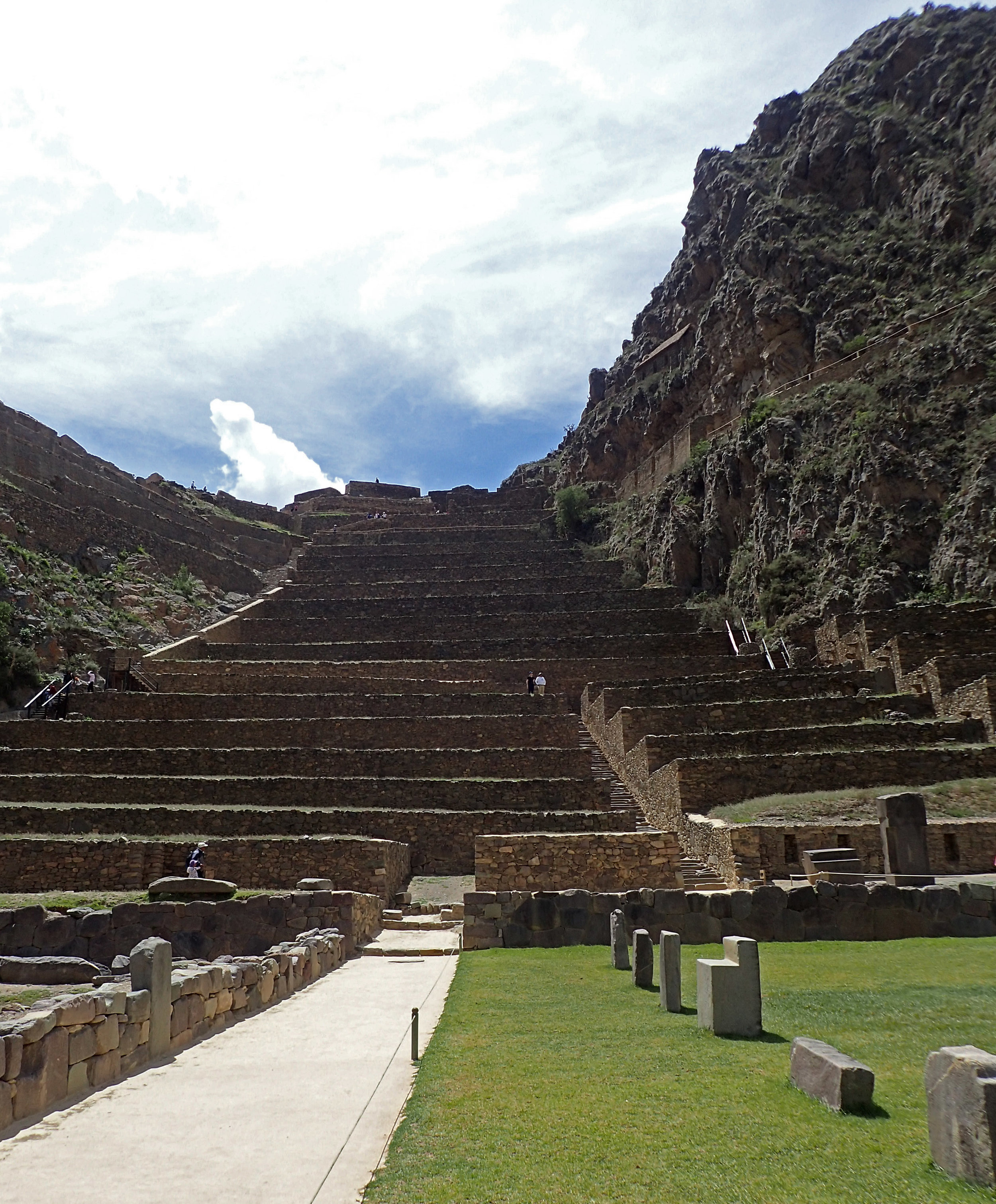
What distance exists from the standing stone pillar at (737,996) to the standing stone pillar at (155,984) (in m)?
5.12

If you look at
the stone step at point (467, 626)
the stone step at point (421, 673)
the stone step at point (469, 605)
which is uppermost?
the stone step at point (469, 605)

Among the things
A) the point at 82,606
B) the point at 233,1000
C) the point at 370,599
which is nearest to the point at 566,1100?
the point at 233,1000

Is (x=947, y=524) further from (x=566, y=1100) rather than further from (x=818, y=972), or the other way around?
(x=566, y=1100)

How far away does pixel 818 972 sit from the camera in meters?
10.9

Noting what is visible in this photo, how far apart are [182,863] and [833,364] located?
4107cm

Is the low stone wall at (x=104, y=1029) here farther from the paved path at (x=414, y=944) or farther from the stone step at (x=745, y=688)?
the stone step at (x=745, y=688)

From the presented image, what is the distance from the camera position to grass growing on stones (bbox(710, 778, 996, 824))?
19516mm

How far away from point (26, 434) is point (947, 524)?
Result: 4732 cm

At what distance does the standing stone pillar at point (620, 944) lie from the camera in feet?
41.5

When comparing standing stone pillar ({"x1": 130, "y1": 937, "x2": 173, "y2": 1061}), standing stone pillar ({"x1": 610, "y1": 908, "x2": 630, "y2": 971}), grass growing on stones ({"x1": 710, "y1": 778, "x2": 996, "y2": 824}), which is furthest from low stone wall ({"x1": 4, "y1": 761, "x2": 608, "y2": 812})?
standing stone pillar ({"x1": 130, "y1": 937, "x2": 173, "y2": 1061})

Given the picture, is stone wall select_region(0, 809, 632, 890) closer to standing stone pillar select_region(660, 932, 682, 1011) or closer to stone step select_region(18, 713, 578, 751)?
stone step select_region(18, 713, 578, 751)

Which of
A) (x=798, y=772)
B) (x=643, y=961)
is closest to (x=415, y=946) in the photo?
(x=643, y=961)

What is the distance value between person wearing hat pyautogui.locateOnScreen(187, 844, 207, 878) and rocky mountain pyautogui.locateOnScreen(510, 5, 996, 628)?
26584 mm

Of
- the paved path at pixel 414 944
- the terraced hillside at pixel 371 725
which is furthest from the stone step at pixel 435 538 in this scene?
the paved path at pixel 414 944
